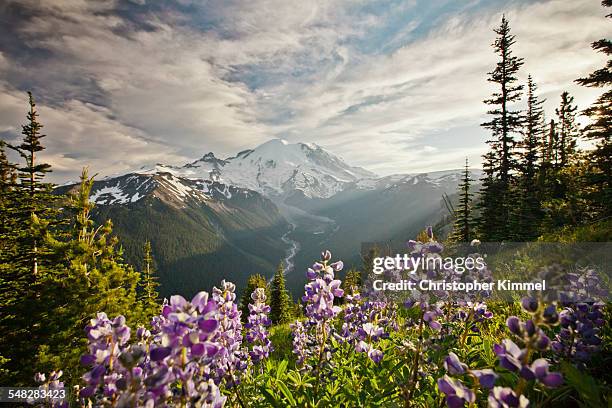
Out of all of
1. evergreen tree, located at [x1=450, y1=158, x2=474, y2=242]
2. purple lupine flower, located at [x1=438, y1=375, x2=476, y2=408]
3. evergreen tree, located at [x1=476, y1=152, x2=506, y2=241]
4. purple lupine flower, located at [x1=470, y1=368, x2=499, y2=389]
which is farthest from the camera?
evergreen tree, located at [x1=450, y1=158, x2=474, y2=242]

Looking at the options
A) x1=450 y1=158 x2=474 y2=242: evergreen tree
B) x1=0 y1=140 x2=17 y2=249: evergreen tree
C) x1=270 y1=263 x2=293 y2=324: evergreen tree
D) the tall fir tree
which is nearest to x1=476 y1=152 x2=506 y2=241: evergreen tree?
x1=450 y1=158 x2=474 y2=242: evergreen tree

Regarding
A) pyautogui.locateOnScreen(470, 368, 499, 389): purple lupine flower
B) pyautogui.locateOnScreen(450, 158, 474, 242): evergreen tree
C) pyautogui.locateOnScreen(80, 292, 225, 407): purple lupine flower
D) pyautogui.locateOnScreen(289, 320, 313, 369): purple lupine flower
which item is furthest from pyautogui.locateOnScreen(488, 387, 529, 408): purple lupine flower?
pyautogui.locateOnScreen(450, 158, 474, 242): evergreen tree

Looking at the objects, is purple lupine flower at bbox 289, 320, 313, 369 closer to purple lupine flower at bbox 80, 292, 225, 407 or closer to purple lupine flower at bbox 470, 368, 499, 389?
purple lupine flower at bbox 80, 292, 225, 407

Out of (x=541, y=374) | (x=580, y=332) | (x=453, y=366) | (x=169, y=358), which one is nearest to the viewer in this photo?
(x=541, y=374)

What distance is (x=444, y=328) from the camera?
449 centimetres


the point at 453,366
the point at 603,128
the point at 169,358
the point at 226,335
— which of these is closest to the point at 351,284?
the point at 226,335

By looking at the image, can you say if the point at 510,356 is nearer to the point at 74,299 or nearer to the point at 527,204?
the point at 74,299

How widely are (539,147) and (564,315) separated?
42577 mm

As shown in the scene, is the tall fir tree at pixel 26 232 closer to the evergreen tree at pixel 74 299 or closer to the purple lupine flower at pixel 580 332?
the evergreen tree at pixel 74 299

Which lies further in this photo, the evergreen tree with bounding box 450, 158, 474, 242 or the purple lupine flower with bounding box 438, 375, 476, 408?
the evergreen tree with bounding box 450, 158, 474, 242

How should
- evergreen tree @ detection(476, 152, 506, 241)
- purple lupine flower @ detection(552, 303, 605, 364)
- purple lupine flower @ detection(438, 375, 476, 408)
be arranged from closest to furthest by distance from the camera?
purple lupine flower @ detection(438, 375, 476, 408)
purple lupine flower @ detection(552, 303, 605, 364)
evergreen tree @ detection(476, 152, 506, 241)

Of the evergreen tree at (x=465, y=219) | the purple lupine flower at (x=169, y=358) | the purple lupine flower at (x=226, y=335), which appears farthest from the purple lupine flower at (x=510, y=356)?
the evergreen tree at (x=465, y=219)

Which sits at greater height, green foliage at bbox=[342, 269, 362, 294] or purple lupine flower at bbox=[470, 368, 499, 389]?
purple lupine flower at bbox=[470, 368, 499, 389]

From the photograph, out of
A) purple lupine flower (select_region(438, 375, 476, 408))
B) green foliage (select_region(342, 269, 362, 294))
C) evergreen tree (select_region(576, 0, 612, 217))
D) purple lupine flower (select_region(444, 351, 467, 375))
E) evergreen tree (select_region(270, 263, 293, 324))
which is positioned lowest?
evergreen tree (select_region(270, 263, 293, 324))
